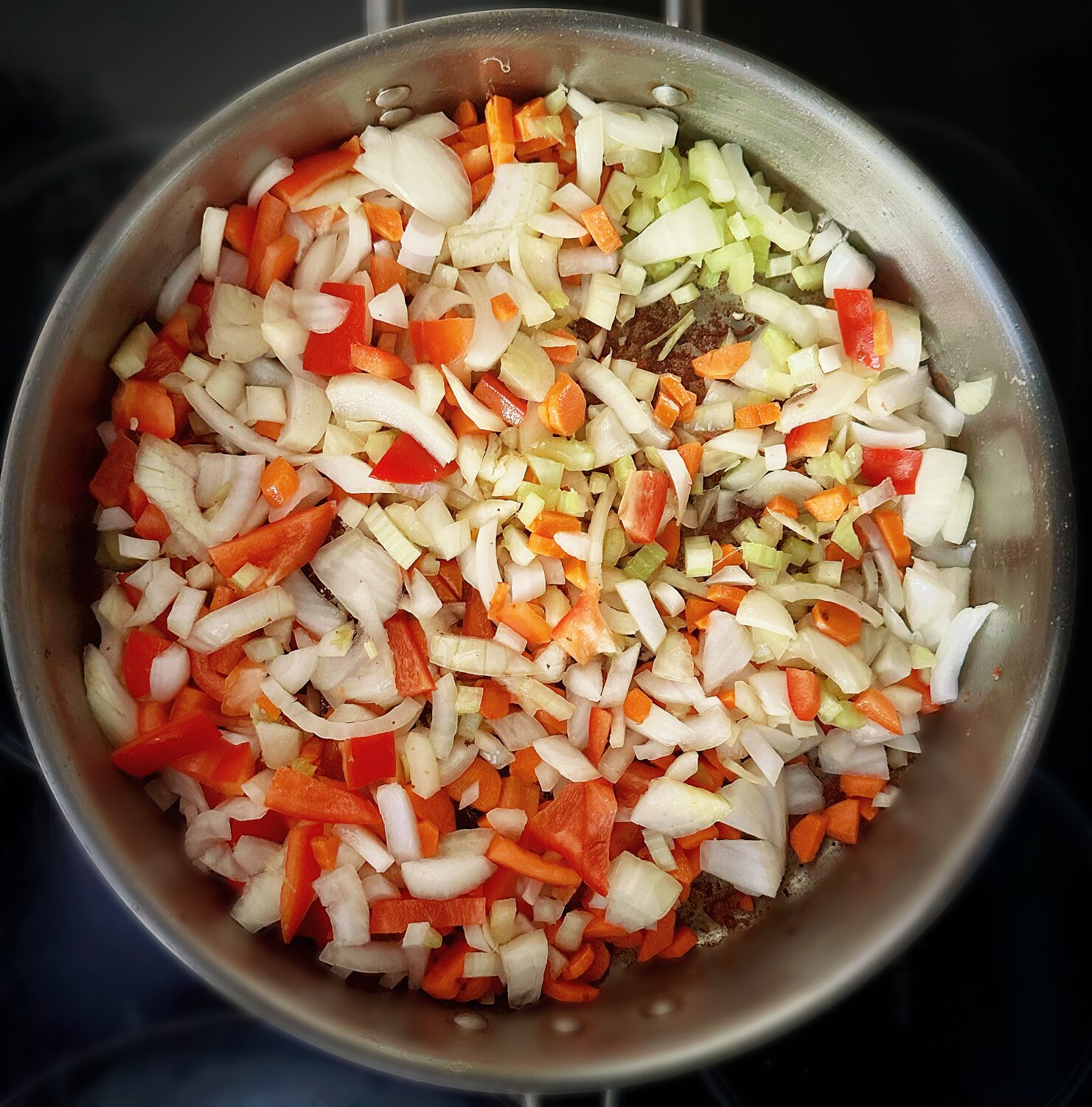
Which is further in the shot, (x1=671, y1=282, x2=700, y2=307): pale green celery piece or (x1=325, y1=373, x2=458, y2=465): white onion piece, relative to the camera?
(x1=671, y1=282, x2=700, y2=307): pale green celery piece

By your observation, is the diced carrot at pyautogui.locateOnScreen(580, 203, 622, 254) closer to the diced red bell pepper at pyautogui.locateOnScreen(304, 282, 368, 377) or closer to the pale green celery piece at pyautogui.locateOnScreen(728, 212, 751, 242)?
the pale green celery piece at pyautogui.locateOnScreen(728, 212, 751, 242)

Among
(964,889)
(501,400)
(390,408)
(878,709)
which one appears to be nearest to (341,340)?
(390,408)

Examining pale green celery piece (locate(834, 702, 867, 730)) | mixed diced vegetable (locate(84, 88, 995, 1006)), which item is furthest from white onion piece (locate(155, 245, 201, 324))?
pale green celery piece (locate(834, 702, 867, 730))

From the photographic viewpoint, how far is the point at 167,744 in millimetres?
1188

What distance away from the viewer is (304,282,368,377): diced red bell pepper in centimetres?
122

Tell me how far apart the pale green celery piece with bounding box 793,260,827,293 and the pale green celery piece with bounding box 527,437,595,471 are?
388 millimetres

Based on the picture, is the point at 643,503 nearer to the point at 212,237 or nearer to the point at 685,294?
the point at 685,294

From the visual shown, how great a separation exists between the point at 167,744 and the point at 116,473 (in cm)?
35

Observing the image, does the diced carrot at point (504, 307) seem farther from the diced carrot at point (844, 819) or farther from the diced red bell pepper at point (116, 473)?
the diced carrot at point (844, 819)

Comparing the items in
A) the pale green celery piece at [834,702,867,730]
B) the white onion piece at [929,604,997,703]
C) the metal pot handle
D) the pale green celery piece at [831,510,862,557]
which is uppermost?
the metal pot handle

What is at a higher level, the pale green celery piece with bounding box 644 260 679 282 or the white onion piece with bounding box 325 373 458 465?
the pale green celery piece with bounding box 644 260 679 282

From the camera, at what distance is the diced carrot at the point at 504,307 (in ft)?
4.01

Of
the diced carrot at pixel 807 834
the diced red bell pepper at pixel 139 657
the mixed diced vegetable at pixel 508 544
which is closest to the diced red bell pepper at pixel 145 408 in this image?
the mixed diced vegetable at pixel 508 544

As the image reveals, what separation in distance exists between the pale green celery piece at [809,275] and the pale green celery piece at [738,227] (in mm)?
89
